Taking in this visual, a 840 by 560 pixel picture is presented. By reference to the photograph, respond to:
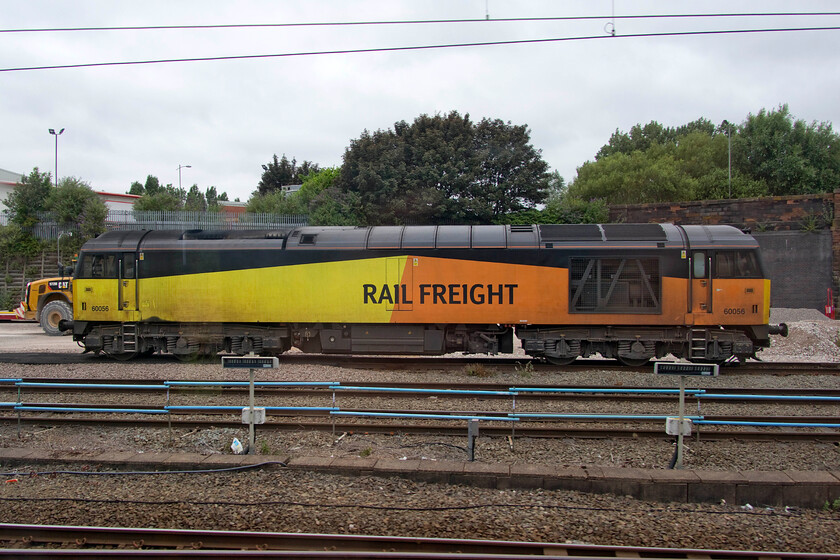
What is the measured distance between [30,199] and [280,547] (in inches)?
1487

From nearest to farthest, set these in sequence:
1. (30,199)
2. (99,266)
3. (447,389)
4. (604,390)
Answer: (604,390)
(447,389)
(99,266)
(30,199)

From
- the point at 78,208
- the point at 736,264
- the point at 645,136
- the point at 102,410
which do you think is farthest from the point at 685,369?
the point at 645,136

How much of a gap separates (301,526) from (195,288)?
10.6 m

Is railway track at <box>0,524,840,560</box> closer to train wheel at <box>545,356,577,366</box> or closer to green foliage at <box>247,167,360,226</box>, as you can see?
train wheel at <box>545,356,577,366</box>

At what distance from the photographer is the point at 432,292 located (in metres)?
14.1

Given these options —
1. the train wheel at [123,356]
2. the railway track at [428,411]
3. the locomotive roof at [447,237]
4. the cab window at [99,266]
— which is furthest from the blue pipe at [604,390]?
the cab window at [99,266]

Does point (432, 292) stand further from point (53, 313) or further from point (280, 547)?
point (53, 313)

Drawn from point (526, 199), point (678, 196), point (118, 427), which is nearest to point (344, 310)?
point (118, 427)

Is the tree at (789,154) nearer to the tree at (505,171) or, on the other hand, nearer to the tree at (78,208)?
the tree at (505,171)

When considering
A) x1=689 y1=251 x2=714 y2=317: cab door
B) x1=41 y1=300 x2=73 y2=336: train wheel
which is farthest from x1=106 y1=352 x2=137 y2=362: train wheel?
x1=689 y1=251 x2=714 y2=317: cab door

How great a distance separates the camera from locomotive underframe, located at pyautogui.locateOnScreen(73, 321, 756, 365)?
1363 centimetres

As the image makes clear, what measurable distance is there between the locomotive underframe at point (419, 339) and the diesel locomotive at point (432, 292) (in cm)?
3

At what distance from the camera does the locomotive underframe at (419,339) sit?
13633mm

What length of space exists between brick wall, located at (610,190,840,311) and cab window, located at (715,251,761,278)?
15.5 metres
